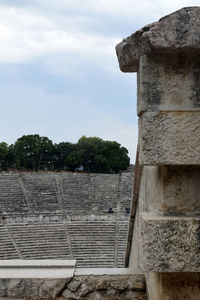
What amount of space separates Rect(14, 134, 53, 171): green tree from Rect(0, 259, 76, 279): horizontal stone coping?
4140cm

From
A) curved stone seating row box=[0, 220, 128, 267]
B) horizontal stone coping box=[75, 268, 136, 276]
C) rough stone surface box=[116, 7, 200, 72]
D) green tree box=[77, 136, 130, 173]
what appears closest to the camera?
rough stone surface box=[116, 7, 200, 72]

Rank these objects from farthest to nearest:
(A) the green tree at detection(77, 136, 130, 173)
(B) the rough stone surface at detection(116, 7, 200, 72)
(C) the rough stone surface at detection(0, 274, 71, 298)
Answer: (A) the green tree at detection(77, 136, 130, 173)
(C) the rough stone surface at detection(0, 274, 71, 298)
(B) the rough stone surface at detection(116, 7, 200, 72)

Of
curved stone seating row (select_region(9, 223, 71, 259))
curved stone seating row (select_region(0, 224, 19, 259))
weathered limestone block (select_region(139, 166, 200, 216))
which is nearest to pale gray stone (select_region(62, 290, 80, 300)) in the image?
weathered limestone block (select_region(139, 166, 200, 216))

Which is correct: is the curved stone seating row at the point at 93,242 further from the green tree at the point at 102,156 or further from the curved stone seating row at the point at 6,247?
the green tree at the point at 102,156

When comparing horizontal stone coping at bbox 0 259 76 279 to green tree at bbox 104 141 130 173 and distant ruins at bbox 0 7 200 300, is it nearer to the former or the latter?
distant ruins at bbox 0 7 200 300

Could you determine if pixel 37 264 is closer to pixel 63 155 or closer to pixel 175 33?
pixel 175 33

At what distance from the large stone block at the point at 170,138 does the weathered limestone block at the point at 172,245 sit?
29 cm

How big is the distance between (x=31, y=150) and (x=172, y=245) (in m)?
43.0

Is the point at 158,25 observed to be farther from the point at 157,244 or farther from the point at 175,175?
the point at 157,244

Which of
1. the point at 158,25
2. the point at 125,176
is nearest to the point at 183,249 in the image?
the point at 158,25

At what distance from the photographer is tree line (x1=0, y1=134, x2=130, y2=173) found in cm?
4353

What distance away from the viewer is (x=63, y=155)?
45125mm

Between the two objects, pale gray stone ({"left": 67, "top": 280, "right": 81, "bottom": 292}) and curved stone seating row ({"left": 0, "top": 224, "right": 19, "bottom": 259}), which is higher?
pale gray stone ({"left": 67, "top": 280, "right": 81, "bottom": 292})

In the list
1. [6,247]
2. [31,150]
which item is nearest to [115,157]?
[31,150]
